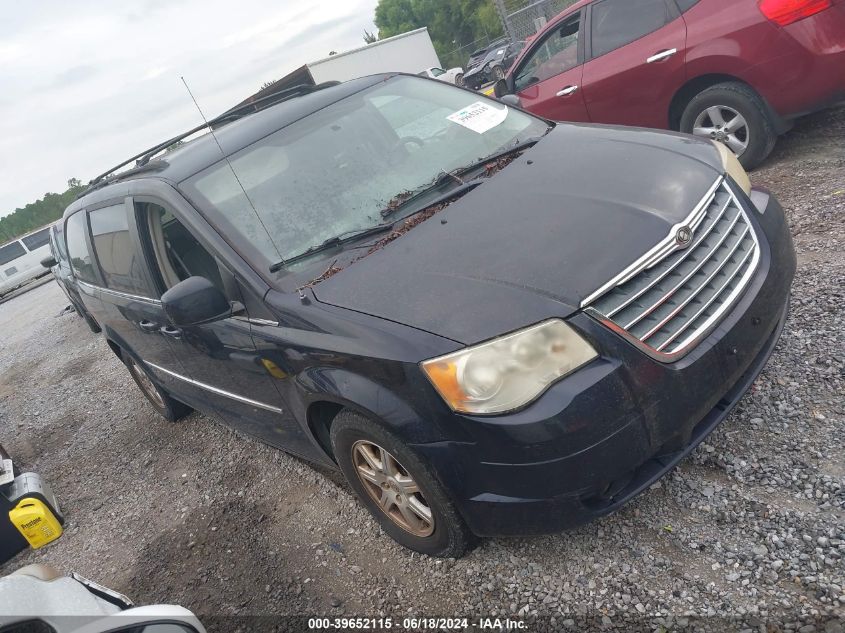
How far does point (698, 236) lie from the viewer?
238 centimetres

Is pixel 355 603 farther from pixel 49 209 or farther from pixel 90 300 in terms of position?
pixel 49 209

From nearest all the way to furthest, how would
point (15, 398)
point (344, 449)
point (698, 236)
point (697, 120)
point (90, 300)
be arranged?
point (698, 236), point (344, 449), point (90, 300), point (697, 120), point (15, 398)

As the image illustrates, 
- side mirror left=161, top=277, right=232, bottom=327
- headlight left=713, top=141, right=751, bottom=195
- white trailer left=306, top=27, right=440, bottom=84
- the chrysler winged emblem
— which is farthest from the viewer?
white trailer left=306, top=27, right=440, bottom=84

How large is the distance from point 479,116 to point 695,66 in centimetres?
259

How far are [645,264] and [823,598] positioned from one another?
1.18 metres

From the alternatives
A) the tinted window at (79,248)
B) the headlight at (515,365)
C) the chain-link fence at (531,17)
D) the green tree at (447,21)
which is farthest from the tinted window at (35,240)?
the green tree at (447,21)

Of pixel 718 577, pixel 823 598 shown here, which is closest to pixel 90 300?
pixel 718 577

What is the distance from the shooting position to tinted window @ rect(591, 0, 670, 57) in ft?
17.7

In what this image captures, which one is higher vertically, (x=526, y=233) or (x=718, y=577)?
(x=526, y=233)

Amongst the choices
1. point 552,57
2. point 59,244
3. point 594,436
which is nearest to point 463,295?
point 594,436

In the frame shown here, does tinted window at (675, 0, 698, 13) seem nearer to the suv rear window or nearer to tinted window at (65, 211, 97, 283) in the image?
tinted window at (65, 211, 97, 283)

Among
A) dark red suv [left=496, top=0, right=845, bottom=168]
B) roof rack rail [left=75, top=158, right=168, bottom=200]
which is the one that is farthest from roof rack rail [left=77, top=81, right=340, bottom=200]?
dark red suv [left=496, top=0, right=845, bottom=168]

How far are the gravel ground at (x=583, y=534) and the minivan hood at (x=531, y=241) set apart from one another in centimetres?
102

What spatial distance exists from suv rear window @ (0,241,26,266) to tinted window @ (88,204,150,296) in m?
22.2
